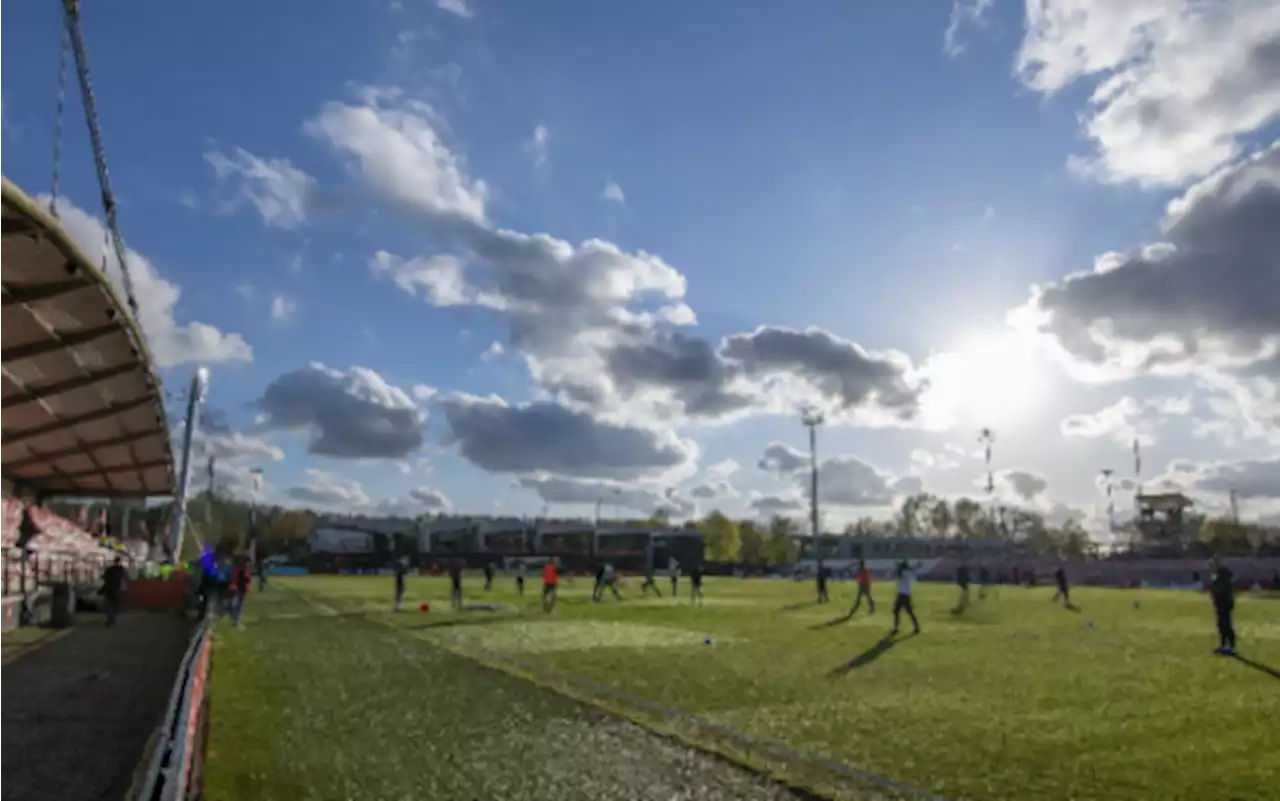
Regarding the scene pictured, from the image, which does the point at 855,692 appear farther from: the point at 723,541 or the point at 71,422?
the point at 723,541

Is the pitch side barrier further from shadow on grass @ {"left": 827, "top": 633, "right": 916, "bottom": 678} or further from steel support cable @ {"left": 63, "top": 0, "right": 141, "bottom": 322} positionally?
steel support cable @ {"left": 63, "top": 0, "right": 141, "bottom": 322}

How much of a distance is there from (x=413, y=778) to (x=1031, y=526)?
183 meters

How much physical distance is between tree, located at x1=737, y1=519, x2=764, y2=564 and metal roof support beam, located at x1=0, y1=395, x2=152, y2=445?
134 meters

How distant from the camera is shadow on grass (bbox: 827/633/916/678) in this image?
1595 cm

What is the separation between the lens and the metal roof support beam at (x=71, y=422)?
3591cm

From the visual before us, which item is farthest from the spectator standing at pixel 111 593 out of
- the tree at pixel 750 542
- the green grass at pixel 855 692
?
the tree at pixel 750 542

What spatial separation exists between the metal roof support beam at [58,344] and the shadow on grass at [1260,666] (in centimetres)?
2977

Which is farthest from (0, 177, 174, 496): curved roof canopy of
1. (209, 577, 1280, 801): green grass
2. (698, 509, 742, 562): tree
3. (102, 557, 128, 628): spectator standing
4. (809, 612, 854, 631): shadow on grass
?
(698, 509, 742, 562): tree

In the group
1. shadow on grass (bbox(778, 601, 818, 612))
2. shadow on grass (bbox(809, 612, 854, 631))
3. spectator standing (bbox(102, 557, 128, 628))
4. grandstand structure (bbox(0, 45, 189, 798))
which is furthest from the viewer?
shadow on grass (bbox(778, 601, 818, 612))

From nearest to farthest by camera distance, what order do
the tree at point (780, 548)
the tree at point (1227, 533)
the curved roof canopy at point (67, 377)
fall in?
the curved roof canopy at point (67, 377)
the tree at point (1227, 533)
the tree at point (780, 548)

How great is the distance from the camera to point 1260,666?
17438mm

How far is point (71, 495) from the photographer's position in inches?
2078

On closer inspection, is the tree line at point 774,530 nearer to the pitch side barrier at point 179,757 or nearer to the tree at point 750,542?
the tree at point 750,542

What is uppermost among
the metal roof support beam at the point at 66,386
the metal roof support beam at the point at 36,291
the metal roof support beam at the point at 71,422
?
the metal roof support beam at the point at 36,291
